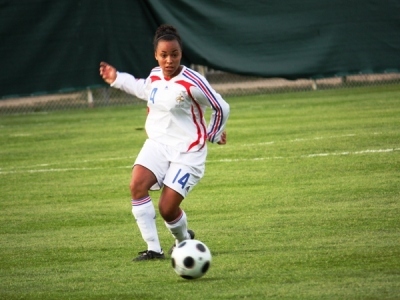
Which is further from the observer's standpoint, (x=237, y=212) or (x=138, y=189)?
(x=237, y=212)

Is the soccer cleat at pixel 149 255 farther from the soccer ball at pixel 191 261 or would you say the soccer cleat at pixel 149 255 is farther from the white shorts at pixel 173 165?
the soccer ball at pixel 191 261

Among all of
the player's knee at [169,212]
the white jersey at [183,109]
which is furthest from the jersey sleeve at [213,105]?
the player's knee at [169,212]

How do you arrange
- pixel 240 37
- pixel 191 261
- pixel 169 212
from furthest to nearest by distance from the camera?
pixel 240 37
pixel 169 212
pixel 191 261

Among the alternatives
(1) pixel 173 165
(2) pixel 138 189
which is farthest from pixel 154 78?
(2) pixel 138 189

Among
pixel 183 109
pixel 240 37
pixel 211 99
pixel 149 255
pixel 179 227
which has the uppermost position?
pixel 211 99

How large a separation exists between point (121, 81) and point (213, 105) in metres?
0.74

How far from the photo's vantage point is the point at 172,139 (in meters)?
7.18

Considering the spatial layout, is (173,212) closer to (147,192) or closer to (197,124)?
(147,192)

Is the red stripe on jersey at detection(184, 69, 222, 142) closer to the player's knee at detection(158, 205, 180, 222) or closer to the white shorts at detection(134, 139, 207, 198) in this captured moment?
the white shorts at detection(134, 139, 207, 198)

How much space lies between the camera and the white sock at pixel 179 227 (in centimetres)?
715

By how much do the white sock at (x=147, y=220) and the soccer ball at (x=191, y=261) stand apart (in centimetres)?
87

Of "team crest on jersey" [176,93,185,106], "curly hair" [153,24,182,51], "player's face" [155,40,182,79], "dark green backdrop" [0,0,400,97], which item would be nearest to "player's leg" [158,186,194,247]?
"team crest on jersey" [176,93,185,106]

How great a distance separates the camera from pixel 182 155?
7.13 m


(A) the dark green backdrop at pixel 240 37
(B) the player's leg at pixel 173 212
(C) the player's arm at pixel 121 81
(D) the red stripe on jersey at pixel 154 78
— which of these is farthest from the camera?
(A) the dark green backdrop at pixel 240 37
